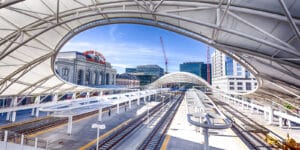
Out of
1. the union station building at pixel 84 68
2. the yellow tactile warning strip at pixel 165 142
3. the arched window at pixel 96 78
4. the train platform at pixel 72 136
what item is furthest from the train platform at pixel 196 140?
the arched window at pixel 96 78

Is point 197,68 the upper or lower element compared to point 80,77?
upper

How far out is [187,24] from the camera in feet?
32.7

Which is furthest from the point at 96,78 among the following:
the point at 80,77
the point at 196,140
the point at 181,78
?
the point at 181,78

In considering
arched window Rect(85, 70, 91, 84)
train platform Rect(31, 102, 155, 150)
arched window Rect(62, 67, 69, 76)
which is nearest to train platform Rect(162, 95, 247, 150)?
train platform Rect(31, 102, 155, 150)

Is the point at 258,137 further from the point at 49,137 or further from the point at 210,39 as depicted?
the point at 49,137

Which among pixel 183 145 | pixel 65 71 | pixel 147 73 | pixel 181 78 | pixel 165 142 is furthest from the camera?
pixel 147 73

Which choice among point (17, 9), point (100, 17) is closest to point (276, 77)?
point (100, 17)

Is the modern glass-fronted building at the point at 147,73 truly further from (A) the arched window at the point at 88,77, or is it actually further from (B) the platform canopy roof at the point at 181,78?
(A) the arched window at the point at 88,77

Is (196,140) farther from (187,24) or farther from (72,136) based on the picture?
(72,136)

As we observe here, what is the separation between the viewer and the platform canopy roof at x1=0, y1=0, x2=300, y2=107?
702cm

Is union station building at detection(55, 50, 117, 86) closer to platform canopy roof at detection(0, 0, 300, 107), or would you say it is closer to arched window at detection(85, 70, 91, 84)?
arched window at detection(85, 70, 91, 84)

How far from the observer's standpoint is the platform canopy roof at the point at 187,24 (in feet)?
23.0

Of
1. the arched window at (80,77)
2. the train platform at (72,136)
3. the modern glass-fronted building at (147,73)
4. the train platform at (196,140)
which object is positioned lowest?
the train platform at (196,140)

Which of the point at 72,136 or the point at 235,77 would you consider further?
the point at 235,77
